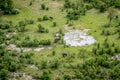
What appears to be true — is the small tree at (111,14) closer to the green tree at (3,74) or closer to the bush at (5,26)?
the bush at (5,26)

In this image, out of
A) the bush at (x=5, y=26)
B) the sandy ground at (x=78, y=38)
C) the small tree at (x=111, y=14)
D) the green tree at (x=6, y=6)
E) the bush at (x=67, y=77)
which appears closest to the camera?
the bush at (x=67, y=77)

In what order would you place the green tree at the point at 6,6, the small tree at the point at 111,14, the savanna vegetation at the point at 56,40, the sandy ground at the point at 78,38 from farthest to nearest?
the green tree at the point at 6,6, the small tree at the point at 111,14, the sandy ground at the point at 78,38, the savanna vegetation at the point at 56,40

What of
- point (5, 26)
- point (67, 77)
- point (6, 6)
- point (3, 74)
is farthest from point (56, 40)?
point (6, 6)

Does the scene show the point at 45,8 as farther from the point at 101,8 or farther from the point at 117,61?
the point at 117,61

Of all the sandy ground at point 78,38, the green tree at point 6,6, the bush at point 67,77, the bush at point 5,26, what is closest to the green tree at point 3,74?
the bush at point 67,77

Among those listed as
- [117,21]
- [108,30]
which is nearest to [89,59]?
[108,30]
